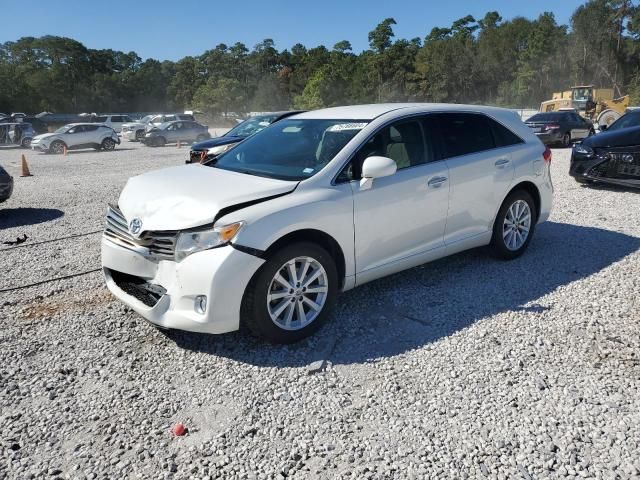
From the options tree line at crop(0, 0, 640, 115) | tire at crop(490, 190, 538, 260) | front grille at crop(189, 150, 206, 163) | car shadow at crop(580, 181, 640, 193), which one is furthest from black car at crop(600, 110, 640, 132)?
tree line at crop(0, 0, 640, 115)

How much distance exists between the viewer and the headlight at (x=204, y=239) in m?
3.44

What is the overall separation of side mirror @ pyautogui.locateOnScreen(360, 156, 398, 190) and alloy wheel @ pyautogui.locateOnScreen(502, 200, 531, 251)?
1970 mm

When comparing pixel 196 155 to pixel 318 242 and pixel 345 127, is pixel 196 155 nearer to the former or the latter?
pixel 345 127

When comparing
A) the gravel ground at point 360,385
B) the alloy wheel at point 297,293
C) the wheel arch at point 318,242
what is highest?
the wheel arch at point 318,242

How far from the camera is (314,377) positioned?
341cm

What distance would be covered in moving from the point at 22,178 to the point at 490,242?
1405 centimetres

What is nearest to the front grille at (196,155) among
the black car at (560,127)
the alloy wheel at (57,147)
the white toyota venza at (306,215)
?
the white toyota venza at (306,215)

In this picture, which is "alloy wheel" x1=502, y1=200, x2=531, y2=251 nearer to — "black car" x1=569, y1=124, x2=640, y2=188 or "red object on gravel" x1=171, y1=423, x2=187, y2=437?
"red object on gravel" x1=171, y1=423, x2=187, y2=437

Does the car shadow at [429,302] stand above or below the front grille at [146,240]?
below

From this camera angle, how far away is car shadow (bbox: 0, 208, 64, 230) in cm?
836

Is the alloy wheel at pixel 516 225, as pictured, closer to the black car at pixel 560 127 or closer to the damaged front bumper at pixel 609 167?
the damaged front bumper at pixel 609 167

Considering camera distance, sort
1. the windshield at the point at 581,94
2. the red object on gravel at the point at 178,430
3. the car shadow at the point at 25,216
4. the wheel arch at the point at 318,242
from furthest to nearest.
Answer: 1. the windshield at the point at 581,94
2. the car shadow at the point at 25,216
3. the wheel arch at the point at 318,242
4. the red object on gravel at the point at 178,430

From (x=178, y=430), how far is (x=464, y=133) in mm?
3773

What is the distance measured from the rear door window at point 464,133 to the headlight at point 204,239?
2354mm
